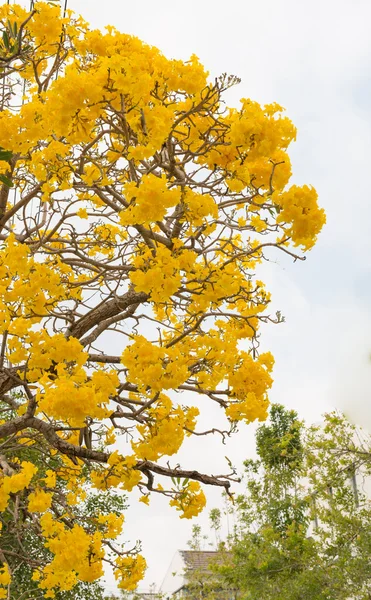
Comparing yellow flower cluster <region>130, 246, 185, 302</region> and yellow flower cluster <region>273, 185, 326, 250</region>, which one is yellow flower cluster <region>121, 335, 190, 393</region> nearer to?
yellow flower cluster <region>130, 246, 185, 302</region>

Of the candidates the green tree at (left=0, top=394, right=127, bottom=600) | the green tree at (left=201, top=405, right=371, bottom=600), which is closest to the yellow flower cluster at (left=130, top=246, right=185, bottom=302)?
the green tree at (left=0, top=394, right=127, bottom=600)

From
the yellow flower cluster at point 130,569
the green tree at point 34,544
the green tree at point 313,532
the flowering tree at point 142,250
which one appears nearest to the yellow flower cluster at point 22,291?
the flowering tree at point 142,250

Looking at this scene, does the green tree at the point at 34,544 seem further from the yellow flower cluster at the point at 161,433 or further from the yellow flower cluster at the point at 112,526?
the yellow flower cluster at the point at 161,433

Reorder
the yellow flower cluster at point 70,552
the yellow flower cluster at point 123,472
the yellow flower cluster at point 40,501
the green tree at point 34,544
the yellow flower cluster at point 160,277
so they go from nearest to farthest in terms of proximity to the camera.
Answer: the yellow flower cluster at point 160,277 → the yellow flower cluster at point 123,472 → the yellow flower cluster at point 70,552 → the yellow flower cluster at point 40,501 → the green tree at point 34,544

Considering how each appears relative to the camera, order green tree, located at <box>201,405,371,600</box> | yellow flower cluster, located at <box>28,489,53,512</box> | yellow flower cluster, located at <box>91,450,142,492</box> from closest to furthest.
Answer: yellow flower cluster, located at <box>91,450,142,492</box> → yellow flower cluster, located at <box>28,489,53,512</box> → green tree, located at <box>201,405,371,600</box>

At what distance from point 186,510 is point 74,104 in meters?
2.42

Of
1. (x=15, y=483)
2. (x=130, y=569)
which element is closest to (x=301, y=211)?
(x=15, y=483)

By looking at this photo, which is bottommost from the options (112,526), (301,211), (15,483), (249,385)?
(15,483)

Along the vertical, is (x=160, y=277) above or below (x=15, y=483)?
above

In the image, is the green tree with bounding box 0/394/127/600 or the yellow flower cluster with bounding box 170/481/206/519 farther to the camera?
the green tree with bounding box 0/394/127/600

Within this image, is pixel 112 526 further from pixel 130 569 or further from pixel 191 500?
pixel 191 500

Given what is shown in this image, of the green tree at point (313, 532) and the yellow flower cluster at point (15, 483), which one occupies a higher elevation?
the green tree at point (313, 532)

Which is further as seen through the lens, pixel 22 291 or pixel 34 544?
pixel 34 544

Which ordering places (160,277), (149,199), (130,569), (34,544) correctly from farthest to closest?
(34,544), (130,569), (160,277), (149,199)
